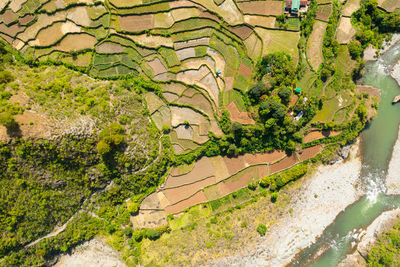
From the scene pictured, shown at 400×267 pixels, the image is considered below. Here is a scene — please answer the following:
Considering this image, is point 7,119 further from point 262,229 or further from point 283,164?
point 283,164

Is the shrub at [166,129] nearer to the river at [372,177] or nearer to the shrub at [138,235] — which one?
the shrub at [138,235]

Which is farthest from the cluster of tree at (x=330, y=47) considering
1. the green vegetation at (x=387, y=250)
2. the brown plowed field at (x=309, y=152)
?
the green vegetation at (x=387, y=250)

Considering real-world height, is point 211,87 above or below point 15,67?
below

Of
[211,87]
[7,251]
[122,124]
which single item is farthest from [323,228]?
[7,251]

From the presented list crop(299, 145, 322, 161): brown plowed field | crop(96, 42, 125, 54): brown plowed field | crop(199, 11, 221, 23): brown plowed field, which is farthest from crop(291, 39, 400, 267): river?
crop(96, 42, 125, 54): brown plowed field

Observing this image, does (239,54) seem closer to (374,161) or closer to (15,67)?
(374,161)

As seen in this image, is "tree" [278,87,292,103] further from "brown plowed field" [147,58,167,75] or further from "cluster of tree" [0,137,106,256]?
"cluster of tree" [0,137,106,256]
